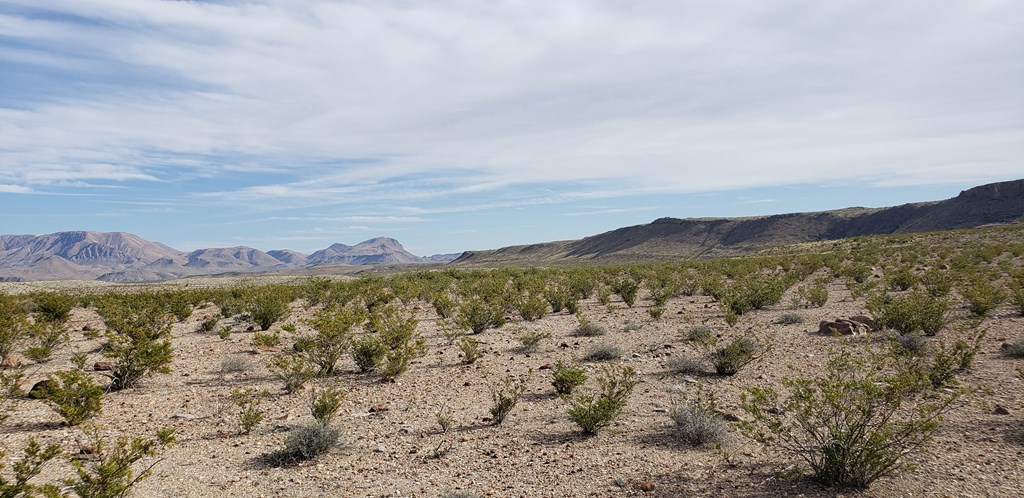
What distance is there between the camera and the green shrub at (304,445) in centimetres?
679

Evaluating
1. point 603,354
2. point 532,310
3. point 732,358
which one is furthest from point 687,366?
point 532,310

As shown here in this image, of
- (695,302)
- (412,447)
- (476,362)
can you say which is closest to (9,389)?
(412,447)

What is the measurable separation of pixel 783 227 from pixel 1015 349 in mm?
121074

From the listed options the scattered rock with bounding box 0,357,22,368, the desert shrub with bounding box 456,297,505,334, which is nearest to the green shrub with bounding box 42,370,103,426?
the scattered rock with bounding box 0,357,22,368

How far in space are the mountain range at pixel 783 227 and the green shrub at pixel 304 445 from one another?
9692 cm

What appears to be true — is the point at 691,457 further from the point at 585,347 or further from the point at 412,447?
the point at 585,347

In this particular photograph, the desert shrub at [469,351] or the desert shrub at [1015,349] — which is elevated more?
the desert shrub at [469,351]

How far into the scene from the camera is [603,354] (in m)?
12.5

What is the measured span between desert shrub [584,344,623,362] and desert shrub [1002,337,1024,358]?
7.81 meters

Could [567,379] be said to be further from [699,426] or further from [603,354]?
[603,354]

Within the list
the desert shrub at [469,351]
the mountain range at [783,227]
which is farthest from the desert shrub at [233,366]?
the mountain range at [783,227]

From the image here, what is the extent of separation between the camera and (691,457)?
6.66m

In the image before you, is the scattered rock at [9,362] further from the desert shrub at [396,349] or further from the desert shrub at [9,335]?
the desert shrub at [396,349]

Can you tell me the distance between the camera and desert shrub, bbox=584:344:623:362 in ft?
40.8
